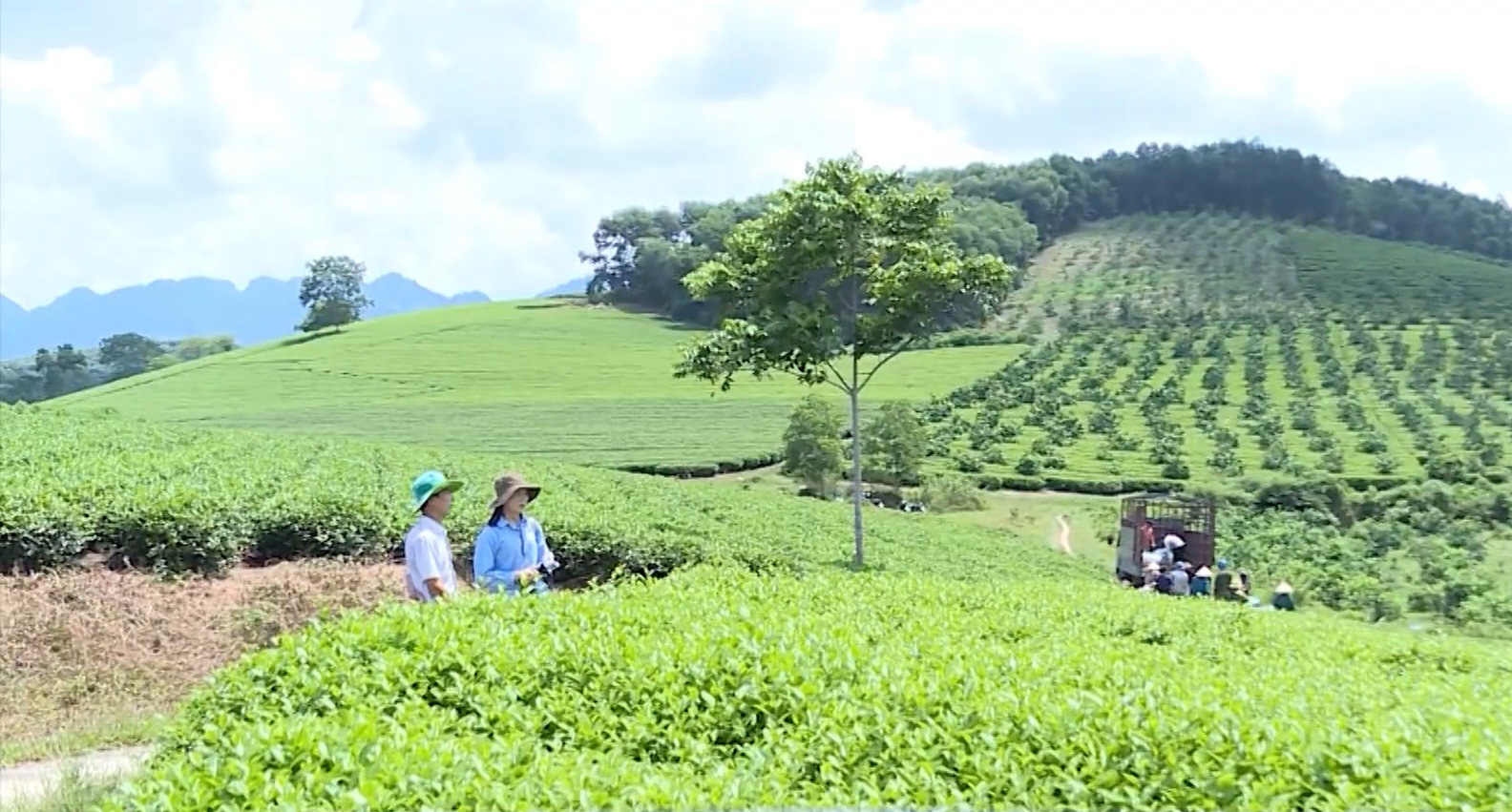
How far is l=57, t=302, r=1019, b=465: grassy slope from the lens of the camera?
61812mm

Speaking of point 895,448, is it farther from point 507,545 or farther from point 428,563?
point 428,563

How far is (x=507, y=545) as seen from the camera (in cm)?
836

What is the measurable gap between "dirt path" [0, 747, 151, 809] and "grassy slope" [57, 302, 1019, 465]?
4704 centimetres

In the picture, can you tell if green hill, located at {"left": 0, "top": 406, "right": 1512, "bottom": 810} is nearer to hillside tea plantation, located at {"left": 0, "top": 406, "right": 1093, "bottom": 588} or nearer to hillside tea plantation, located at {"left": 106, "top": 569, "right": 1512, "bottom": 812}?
hillside tea plantation, located at {"left": 106, "top": 569, "right": 1512, "bottom": 812}

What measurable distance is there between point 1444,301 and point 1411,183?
184 ft

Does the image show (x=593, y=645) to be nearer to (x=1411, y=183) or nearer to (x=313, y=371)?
(x=313, y=371)

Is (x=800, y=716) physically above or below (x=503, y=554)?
below

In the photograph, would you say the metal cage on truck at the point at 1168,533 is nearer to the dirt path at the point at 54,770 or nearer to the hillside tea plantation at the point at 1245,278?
the dirt path at the point at 54,770

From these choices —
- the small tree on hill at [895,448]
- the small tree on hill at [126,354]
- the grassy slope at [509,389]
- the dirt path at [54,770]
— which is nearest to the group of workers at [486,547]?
the dirt path at [54,770]

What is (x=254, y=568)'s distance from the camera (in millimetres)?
13586

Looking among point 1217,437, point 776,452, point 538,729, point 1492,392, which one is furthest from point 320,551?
point 1492,392

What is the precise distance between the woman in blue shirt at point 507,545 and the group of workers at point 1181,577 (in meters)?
15.8

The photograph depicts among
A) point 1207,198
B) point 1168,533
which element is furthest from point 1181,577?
point 1207,198

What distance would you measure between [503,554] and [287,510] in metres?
6.96
